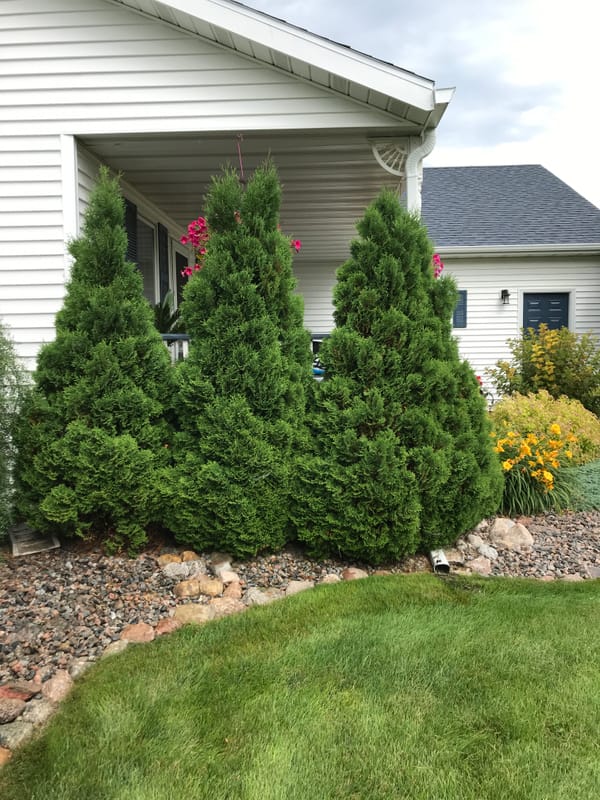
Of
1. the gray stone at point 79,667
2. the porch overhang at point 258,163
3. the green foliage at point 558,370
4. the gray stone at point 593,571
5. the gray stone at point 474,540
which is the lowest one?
the gray stone at point 593,571

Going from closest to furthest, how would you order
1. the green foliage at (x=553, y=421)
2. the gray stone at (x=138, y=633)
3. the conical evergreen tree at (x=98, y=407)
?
the gray stone at (x=138, y=633) < the conical evergreen tree at (x=98, y=407) < the green foliage at (x=553, y=421)

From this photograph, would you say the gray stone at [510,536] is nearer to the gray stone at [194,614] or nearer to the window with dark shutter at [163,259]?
the gray stone at [194,614]

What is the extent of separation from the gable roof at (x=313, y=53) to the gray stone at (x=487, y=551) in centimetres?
355

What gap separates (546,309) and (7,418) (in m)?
11.5

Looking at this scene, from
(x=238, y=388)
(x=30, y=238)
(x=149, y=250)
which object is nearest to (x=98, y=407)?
(x=238, y=388)

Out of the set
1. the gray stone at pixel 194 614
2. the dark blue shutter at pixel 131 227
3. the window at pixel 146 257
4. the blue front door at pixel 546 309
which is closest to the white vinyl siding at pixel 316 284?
the blue front door at pixel 546 309

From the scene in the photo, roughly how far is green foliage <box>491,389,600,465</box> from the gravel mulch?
142cm

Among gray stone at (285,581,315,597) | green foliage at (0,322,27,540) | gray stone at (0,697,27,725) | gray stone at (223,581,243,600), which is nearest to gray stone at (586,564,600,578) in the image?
gray stone at (285,581,315,597)

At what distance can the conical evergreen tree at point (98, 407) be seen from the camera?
3504 mm

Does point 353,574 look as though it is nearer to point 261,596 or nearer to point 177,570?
point 261,596

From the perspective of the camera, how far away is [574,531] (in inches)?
181

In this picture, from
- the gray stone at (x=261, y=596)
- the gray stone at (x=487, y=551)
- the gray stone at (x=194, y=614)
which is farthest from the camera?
the gray stone at (x=487, y=551)

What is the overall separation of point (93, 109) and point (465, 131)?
2560 centimetres

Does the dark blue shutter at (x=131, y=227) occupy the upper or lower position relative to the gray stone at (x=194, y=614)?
upper
